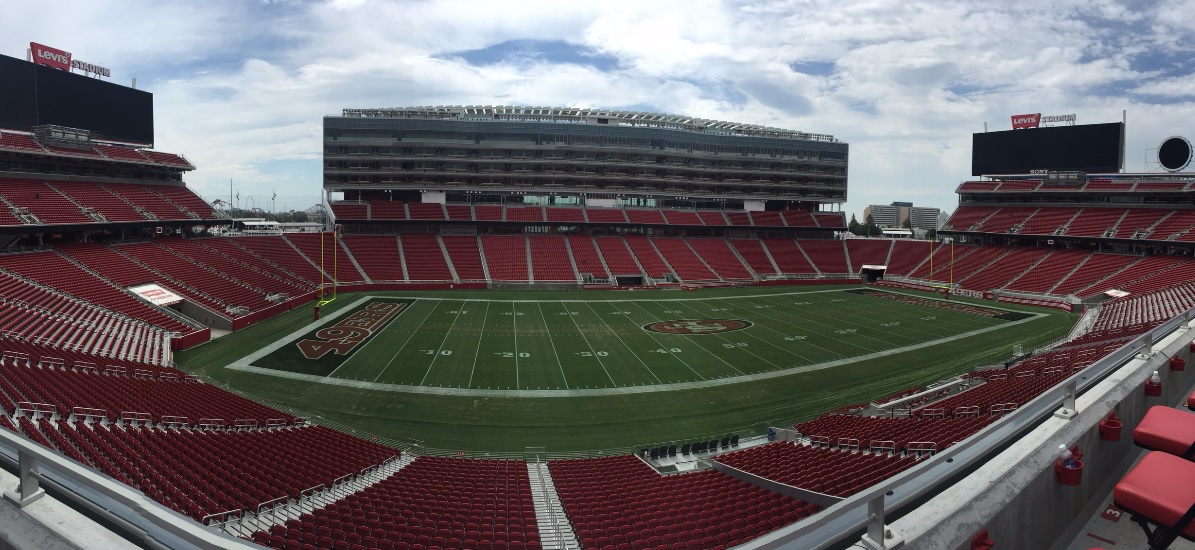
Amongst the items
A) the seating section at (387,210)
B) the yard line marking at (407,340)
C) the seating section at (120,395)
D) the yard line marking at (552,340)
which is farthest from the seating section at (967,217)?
the seating section at (120,395)

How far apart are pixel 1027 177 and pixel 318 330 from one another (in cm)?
7448


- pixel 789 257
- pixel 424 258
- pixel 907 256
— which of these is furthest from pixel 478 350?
pixel 907 256

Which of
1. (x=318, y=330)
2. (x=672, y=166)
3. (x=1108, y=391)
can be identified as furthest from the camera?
(x=672, y=166)

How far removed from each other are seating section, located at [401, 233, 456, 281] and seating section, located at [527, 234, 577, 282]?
9276 mm

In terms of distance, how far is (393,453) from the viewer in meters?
17.7

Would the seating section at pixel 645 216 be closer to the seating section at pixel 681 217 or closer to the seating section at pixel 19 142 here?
the seating section at pixel 681 217

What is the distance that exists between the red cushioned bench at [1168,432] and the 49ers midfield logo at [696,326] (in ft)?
107

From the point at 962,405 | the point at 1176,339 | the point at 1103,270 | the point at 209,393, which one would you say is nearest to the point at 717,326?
the point at 962,405

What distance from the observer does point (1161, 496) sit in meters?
3.64

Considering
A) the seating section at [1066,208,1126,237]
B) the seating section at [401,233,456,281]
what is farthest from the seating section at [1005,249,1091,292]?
the seating section at [401,233,456,281]

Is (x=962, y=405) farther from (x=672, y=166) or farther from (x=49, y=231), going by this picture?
(x=672, y=166)

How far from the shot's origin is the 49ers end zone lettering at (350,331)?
104ft

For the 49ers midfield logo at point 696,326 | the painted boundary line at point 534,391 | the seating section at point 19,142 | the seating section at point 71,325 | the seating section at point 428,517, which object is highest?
the seating section at point 19,142

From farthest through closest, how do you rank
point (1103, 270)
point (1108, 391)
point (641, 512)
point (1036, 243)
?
point (1036, 243)
point (1103, 270)
point (641, 512)
point (1108, 391)
